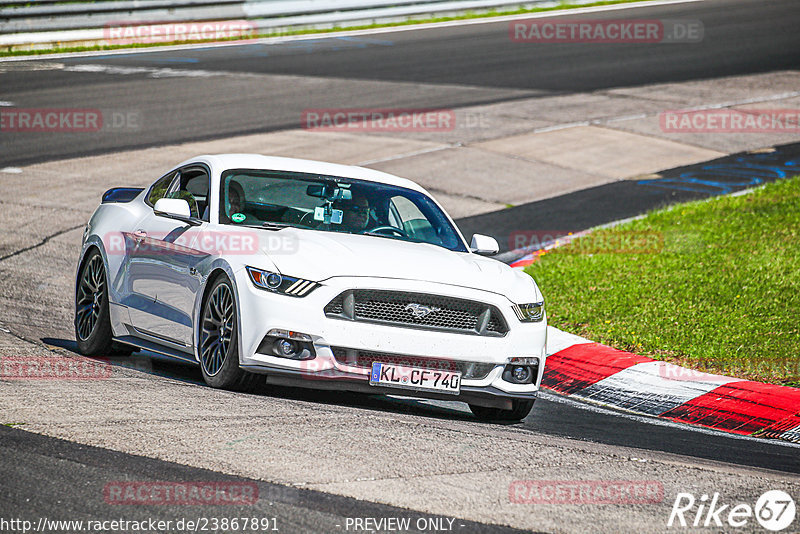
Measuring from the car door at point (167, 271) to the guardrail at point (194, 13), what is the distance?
18.3 m

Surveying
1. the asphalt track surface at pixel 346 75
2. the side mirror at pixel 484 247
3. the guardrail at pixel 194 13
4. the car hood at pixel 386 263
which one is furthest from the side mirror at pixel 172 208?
the guardrail at pixel 194 13

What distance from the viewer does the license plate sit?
6.85 m

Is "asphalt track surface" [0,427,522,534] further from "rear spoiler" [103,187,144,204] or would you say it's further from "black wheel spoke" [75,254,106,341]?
"rear spoiler" [103,187,144,204]

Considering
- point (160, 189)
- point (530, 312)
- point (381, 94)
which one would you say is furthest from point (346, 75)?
point (530, 312)

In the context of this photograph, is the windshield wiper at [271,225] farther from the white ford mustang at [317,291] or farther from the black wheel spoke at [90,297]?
the black wheel spoke at [90,297]

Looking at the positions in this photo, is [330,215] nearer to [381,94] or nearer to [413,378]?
[413,378]

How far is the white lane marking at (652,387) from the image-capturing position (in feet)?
27.3

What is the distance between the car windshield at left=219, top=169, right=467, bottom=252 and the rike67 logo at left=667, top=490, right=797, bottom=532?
3.34 m

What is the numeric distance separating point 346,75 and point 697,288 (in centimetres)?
1478

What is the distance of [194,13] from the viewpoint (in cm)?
2867

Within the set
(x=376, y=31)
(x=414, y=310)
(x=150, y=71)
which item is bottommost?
(x=414, y=310)

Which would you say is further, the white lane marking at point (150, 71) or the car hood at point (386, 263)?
the white lane marking at point (150, 71)

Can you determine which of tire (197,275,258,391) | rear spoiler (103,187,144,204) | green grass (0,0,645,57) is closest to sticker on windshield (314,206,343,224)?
tire (197,275,258,391)

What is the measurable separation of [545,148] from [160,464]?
1414 centimetres
